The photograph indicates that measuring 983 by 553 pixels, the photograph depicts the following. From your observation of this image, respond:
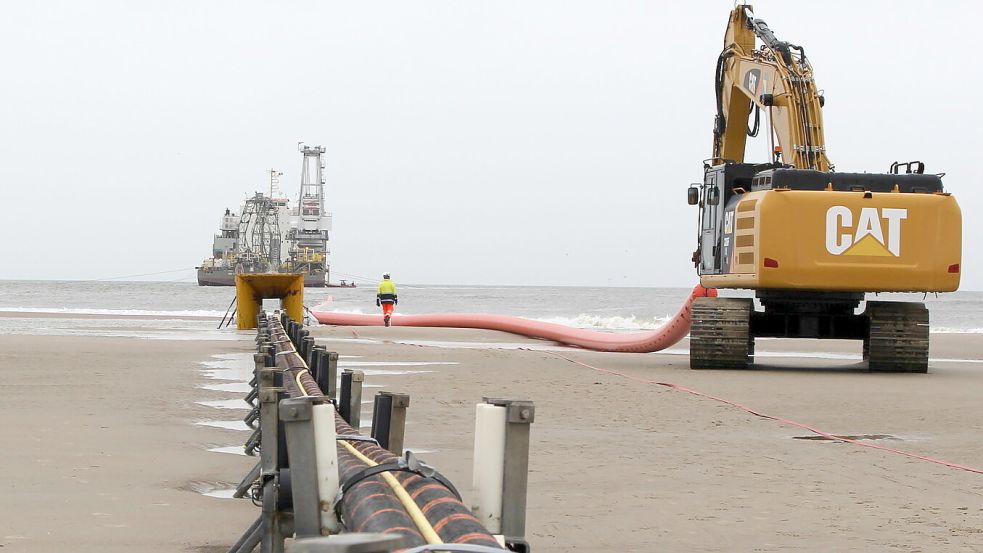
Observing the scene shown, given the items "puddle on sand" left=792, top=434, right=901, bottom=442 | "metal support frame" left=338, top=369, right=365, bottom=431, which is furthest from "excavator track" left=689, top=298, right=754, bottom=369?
"metal support frame" left=338, top=369, right=365, bottom=431

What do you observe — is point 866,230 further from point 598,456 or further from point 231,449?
point 231,449

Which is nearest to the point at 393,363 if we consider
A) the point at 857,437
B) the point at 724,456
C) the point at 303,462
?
the point at 857,437

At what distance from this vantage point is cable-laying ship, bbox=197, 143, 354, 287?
11219cm

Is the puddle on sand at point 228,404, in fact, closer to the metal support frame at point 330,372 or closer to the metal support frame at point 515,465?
the metal support frame at point 330,372

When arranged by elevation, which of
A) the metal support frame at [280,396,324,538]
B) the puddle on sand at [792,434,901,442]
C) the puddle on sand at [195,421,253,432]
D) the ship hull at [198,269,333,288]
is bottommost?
the puddle on sand at [195,421,253,432]

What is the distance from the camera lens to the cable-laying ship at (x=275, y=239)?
368 feet

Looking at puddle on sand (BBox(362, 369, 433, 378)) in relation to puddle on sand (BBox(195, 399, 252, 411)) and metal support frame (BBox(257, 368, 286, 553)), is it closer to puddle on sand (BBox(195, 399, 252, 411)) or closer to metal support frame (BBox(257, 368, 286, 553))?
puddle on sand (BBox(195, 399, 252, 411))

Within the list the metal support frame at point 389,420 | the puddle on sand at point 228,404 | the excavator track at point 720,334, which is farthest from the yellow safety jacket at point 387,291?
the metal support frame at point 389,420

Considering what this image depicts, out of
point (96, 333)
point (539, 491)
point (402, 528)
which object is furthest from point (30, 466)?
point (96, 333)

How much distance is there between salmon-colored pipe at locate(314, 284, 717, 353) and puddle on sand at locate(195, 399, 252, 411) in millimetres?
9686

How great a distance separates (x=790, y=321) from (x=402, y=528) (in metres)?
16.3

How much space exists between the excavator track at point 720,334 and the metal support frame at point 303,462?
14567 mm

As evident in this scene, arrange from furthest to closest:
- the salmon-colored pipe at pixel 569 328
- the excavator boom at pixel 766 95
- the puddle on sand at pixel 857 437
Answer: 1. the salmon-colored pipe at pixel 569 328
2. the excavator boom at pixel 766 95
3. the puddle on sand at pixel 857 437

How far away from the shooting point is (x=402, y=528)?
2.86 meters
